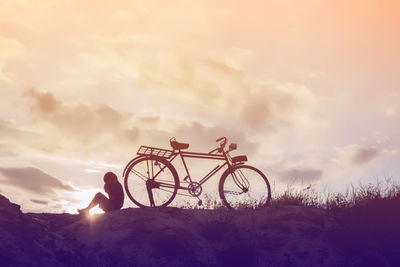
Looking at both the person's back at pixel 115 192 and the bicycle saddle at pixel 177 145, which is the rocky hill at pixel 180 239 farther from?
the bicycle saddle at pixel 177 145

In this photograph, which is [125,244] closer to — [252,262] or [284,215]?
[252,262]

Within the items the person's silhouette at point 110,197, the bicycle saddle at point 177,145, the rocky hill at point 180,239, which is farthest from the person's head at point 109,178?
the bicycle saddle at point 177,145

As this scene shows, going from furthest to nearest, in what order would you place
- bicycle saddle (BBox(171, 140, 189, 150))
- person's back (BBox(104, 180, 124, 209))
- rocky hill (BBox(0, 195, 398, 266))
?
1. bicycle saddle (BBox(171, 140, 189, 150))
2. person's back (BBox(104, 180, 124, 209))
3. rocky hill (BBox(0, 195, 398, 266))

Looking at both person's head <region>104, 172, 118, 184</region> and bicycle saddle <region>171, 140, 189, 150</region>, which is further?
bicycle saddle <region>171, 140, 189, 150</region>

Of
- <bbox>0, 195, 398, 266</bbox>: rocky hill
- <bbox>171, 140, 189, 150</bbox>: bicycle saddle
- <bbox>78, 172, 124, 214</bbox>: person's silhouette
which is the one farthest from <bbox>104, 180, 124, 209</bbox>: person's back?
<bbox>171, 140, 189, 150</bbox>: bicycle saddle

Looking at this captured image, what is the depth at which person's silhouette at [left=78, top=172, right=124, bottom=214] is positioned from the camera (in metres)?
12.9

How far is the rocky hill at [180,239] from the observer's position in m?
10.7

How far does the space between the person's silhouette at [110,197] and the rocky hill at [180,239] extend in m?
0.47

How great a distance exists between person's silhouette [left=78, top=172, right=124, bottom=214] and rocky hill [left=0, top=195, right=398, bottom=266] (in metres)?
0.47

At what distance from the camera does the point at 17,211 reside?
11289 mm

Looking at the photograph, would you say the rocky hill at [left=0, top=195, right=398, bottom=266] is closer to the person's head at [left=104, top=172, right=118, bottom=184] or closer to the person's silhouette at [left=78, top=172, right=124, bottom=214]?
the person's silhouette at [left=78, top=172, right=124, bottom=214]

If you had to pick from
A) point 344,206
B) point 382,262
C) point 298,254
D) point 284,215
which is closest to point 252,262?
point 298,254

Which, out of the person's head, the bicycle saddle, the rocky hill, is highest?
the bicycle saddle

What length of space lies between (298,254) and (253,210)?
201 centimetres
